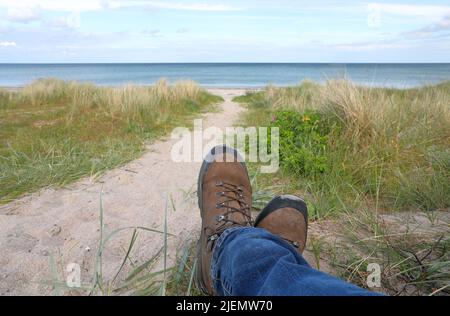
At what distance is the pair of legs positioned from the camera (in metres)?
1.08

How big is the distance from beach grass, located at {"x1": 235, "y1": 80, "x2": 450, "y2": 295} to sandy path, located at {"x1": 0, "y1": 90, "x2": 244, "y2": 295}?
0.75 metres

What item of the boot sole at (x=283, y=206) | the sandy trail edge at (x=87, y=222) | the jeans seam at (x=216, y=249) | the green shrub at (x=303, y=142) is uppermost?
the green shrub at (x=303, y=142)

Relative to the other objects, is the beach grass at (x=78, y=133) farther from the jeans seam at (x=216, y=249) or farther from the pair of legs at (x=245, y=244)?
the jeans seam at (x=216, y=249)

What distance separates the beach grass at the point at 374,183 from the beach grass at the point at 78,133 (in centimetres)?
170

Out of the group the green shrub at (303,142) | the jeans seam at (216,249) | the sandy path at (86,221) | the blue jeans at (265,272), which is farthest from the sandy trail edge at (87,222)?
the green shrub at (303,142)

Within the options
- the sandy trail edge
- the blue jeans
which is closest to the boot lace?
the blue jeans

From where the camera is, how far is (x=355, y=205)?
2432mm

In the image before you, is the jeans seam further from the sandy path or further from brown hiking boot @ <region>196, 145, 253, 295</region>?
the sandy path

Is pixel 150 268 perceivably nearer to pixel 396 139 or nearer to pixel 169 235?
pixel 169 235

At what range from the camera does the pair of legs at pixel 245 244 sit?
1.08 meters

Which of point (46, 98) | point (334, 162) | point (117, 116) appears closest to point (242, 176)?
point (334, 162)

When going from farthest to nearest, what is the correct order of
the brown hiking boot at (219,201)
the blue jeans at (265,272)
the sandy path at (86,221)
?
the sandy path at (86,221)
the brown hiking boot at (219,201)
the blue jeans at (265,272)

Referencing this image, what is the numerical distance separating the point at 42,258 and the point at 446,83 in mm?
8278

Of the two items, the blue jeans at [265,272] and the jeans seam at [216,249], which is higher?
the blue jeans at [265,272]
